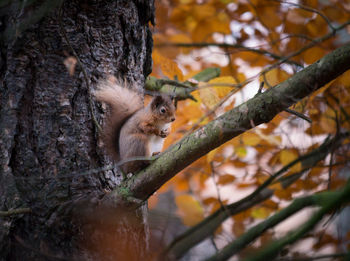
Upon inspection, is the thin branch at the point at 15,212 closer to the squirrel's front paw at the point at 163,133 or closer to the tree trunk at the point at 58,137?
the tree trunk at the point at 58,137

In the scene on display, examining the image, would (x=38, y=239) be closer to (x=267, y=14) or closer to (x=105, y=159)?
(x=105, y=159)

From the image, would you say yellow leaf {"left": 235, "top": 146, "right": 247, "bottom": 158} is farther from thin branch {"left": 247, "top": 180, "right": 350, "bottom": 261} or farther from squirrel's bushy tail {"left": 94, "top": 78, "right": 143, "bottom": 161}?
thin branch {"left": 247, "top": 180, "right": 350, "bottom": 261}

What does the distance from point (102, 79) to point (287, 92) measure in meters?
1.05

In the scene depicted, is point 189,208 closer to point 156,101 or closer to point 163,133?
point 163,133

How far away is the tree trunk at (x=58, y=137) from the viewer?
1.53 metres

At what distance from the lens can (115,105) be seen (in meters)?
1.98

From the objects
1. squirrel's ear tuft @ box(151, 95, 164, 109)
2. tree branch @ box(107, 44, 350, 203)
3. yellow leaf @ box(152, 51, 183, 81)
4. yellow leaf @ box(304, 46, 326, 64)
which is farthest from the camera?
yellow leaf @ box(304, 46, 326, 64)

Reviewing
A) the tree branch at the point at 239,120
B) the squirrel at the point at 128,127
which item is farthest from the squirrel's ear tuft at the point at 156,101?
the tree branch at the point at 239,120

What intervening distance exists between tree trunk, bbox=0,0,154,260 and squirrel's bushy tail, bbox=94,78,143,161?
0.07 m

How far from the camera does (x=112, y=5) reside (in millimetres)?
1906

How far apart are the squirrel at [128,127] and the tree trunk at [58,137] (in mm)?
91

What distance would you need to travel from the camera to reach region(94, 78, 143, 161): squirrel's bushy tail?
186 cm

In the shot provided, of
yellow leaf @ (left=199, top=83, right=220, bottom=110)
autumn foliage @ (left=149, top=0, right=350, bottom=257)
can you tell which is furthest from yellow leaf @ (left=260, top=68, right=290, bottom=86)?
yellow leaf @ (left=199, top=83, right=220, bottom=110)

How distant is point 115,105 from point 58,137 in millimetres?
420
